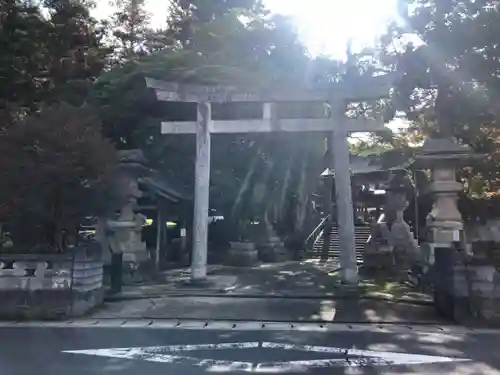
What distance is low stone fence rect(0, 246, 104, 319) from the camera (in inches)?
398

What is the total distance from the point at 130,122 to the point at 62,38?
181 inches

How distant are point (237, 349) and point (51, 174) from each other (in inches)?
232

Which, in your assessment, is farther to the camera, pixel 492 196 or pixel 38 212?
pixel 492 196

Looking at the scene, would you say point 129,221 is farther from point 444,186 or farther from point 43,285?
point 444,186

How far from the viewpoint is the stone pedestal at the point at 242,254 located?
21.5 m

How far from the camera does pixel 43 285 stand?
10.2 m

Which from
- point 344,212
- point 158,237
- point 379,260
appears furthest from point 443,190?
point 158,237

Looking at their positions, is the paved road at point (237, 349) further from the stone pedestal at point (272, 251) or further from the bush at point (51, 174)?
the stone pedestal at point (272, 251)

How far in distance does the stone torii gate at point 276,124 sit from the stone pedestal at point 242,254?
721 cm

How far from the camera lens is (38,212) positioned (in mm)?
11547

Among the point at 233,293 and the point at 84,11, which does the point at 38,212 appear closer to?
the point at 233,293

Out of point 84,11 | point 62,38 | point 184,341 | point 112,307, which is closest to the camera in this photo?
point 184,341

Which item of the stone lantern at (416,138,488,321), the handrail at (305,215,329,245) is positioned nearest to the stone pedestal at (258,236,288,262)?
the handrail at (305,215,329,245)

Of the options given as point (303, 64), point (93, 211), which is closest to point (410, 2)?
point (303, 64)
